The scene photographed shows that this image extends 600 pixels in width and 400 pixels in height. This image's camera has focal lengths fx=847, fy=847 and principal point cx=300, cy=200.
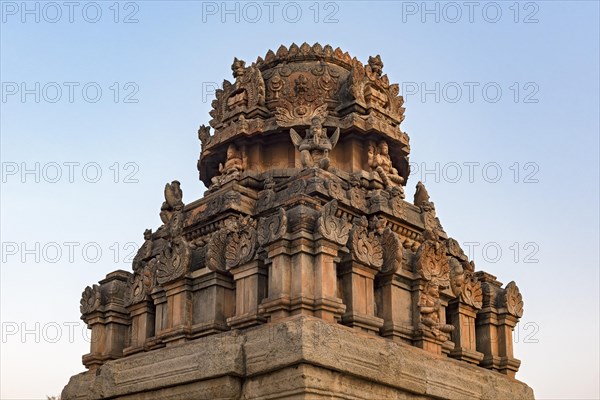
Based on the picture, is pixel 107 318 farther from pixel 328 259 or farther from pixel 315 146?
pixel 328 259

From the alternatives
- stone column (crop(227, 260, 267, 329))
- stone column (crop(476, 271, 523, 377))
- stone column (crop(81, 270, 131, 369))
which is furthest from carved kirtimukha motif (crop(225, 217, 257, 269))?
stone column (crop(476, 271, 523, 377))

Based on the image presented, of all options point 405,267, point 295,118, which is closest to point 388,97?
point 295,118

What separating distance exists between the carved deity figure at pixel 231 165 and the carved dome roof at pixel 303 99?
220 mm

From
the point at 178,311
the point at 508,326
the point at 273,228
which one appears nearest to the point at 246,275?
the point at 273,228

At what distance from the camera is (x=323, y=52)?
689 inches

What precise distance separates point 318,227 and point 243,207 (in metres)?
2.34

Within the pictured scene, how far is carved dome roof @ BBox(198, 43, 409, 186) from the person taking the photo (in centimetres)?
1634

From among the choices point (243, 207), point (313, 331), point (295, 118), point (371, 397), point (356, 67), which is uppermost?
point (356, 67)

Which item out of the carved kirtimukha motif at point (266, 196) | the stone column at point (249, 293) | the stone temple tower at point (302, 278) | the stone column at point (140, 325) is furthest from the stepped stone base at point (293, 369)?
the carved kirtimukha motif at point (266, 196)

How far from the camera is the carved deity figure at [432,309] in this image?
14438mm

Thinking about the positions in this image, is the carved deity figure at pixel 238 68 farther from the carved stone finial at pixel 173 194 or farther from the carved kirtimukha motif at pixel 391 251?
the carved kirtimukha motif at pixel 391 251

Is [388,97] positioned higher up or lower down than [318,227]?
higher up

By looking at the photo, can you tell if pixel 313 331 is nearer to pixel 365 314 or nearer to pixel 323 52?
pixel 365 314

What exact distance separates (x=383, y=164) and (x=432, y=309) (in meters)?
3.31
